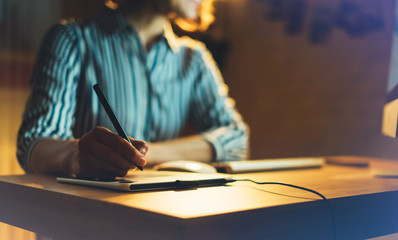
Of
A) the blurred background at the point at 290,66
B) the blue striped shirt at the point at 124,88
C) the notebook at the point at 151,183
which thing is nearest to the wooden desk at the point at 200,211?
the notebook at the point at 151,183

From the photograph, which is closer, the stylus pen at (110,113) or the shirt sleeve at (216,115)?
→ the stylus pen at (110,113)

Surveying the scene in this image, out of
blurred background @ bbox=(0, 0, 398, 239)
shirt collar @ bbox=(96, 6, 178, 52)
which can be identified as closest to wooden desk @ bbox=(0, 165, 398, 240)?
shirt collar @ bbox=(96, 6, 178, 52)

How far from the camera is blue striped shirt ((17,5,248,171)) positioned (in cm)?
109

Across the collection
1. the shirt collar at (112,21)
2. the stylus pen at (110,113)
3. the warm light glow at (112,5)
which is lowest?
the stylus pen at (110,113)

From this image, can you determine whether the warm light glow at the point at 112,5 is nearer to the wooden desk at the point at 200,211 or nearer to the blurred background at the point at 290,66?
the wooden desk at the point at 200,211

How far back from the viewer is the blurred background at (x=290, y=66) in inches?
86.2

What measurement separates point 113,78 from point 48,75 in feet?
0.79

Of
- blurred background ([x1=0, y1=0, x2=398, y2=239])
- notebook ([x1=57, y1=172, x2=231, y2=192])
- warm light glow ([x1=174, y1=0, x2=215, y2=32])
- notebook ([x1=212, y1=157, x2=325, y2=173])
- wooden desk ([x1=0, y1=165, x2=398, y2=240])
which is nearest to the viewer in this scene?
wooden desk ([x1=0, y1=165, x2=398, y2=240])

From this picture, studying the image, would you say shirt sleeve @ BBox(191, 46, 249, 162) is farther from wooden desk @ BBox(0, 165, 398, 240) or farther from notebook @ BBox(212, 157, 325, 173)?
wooden desk @ BBox(0, 165, 398, 240)

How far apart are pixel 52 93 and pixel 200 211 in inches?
30.1

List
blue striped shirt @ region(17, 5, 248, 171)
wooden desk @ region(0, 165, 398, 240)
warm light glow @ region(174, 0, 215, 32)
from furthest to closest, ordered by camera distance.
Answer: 1. warm light glow @ region(174, 0, 215, 32)
2. blue striped shirt @ region(17, 5, 248, 171)
3. wooden desk @ region(0, 165, 398, 240)

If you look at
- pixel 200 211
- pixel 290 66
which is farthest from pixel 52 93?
pixel 290 66

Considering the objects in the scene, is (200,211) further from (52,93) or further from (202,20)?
(202,20)

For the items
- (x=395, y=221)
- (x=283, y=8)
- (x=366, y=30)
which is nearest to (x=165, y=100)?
(x=395, y=221)
